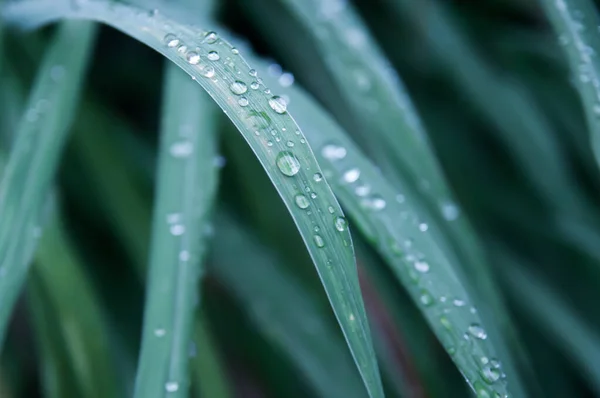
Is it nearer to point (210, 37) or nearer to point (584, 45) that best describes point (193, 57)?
point (210, 37)

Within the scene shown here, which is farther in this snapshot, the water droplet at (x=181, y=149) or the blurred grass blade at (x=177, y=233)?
the water droplet at (x=181, y=149)

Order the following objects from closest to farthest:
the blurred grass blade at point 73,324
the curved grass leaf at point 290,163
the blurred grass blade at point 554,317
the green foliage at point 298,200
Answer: the curved grass leaf at point 290,163 → the green foliage at point 298,200 → the blurred grass blade at point 73,324 → the blurred grass blade at point 554,317

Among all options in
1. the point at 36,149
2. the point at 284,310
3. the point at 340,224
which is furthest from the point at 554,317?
the point at 36,149

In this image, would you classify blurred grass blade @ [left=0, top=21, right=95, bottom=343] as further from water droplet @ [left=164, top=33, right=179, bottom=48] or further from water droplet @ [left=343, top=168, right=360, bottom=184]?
water droplet @ [left=343, top=168, right=360, bottom=184]

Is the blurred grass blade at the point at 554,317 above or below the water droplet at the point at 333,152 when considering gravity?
below

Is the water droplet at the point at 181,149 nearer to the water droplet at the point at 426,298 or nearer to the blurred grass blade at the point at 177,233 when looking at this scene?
the blurred grass blade at the point at 177,233

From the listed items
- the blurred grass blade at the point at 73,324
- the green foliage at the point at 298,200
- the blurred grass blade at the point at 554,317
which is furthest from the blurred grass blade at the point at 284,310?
the blurred grass blade at the point at 554,317

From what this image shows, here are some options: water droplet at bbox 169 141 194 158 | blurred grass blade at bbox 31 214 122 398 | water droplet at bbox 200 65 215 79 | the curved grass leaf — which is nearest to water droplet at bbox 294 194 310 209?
the curved grass leaf
